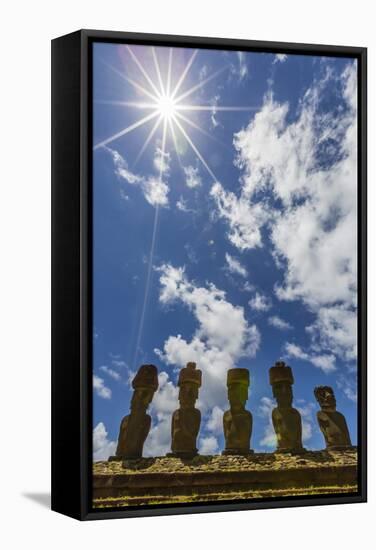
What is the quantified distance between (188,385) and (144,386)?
12.2 inches

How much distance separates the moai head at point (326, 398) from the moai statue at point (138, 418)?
3.98ft

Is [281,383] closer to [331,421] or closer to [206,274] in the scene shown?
[331,421]

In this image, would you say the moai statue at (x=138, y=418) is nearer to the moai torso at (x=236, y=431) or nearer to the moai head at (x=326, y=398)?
the moai torso at (x=236, y=431)

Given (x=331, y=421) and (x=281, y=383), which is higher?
(x=281, y=383)

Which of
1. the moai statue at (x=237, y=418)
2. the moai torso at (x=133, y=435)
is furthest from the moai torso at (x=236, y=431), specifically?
the moai torso at (x=133, y=435)

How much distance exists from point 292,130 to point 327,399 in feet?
6.09

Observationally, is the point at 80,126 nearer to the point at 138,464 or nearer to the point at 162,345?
the point at 162,345

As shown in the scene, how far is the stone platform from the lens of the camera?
1025 cm

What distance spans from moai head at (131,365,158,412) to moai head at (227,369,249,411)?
0.53 meters

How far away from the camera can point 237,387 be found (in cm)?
1059

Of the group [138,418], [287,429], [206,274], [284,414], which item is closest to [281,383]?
[284,414]

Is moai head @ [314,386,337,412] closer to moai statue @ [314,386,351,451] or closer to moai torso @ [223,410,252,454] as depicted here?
moai statue @ [314,386,351,451]

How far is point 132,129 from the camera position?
1031 centimetres

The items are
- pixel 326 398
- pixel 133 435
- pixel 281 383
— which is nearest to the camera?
pixel 133 435
